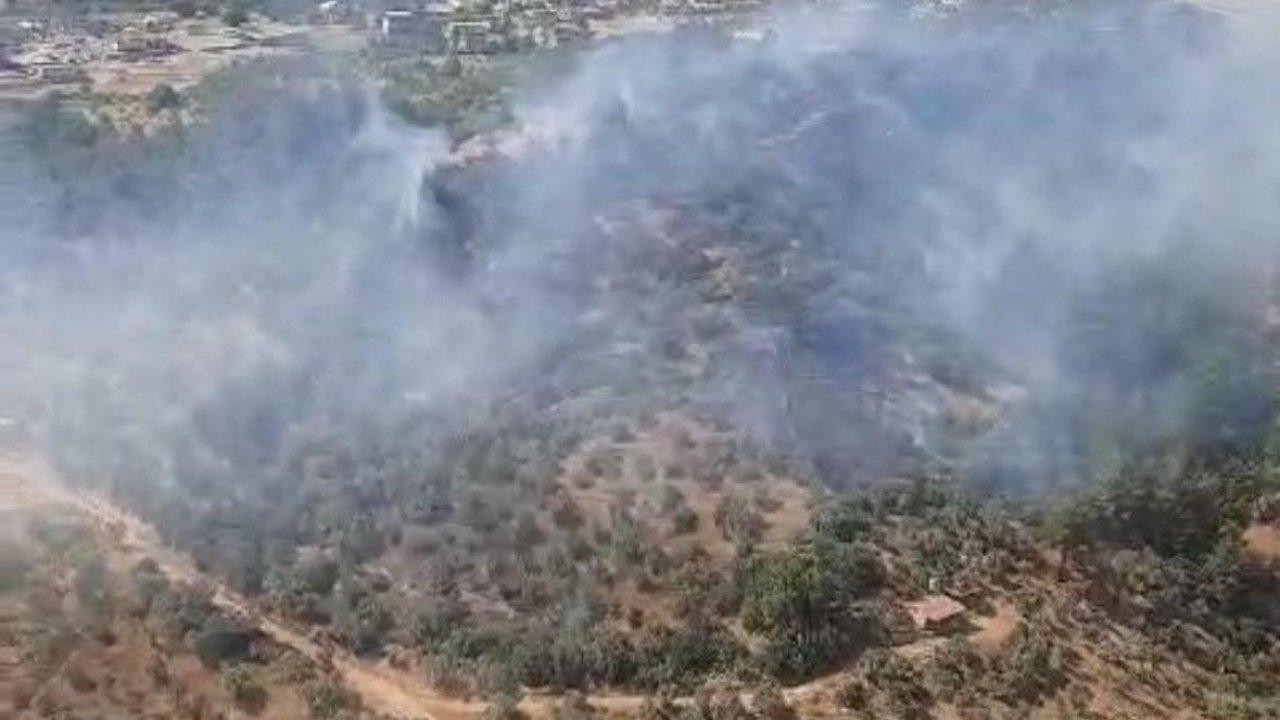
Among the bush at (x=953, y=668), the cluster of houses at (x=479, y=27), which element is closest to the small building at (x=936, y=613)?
the bush at (x=953, y=668)

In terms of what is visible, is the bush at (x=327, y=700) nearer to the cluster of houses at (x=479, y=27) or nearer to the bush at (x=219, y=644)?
the bush at (x=219, y=644)

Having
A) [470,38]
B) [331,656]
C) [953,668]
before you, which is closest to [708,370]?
[953,668]

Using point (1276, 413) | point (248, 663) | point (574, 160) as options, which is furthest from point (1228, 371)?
point (248, 663)

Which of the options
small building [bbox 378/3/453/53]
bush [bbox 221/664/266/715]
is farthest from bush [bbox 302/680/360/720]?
small building [bbox 378/3/453/53]

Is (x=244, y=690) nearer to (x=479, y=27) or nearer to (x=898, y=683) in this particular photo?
(x=898, y=683)

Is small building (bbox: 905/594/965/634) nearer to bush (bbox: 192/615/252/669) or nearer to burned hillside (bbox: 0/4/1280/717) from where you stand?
burned hillside (bbox: 0/4/1280/717)

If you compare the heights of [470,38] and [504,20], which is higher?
[504,20]

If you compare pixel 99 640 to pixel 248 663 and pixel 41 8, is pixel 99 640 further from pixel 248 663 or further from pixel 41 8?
pixel 41 8

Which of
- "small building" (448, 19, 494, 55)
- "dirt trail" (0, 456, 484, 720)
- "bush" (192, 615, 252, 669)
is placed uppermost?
"small building" (448, 19, 494, 55)

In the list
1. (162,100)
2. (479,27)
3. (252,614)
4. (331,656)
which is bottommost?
(331,656)
